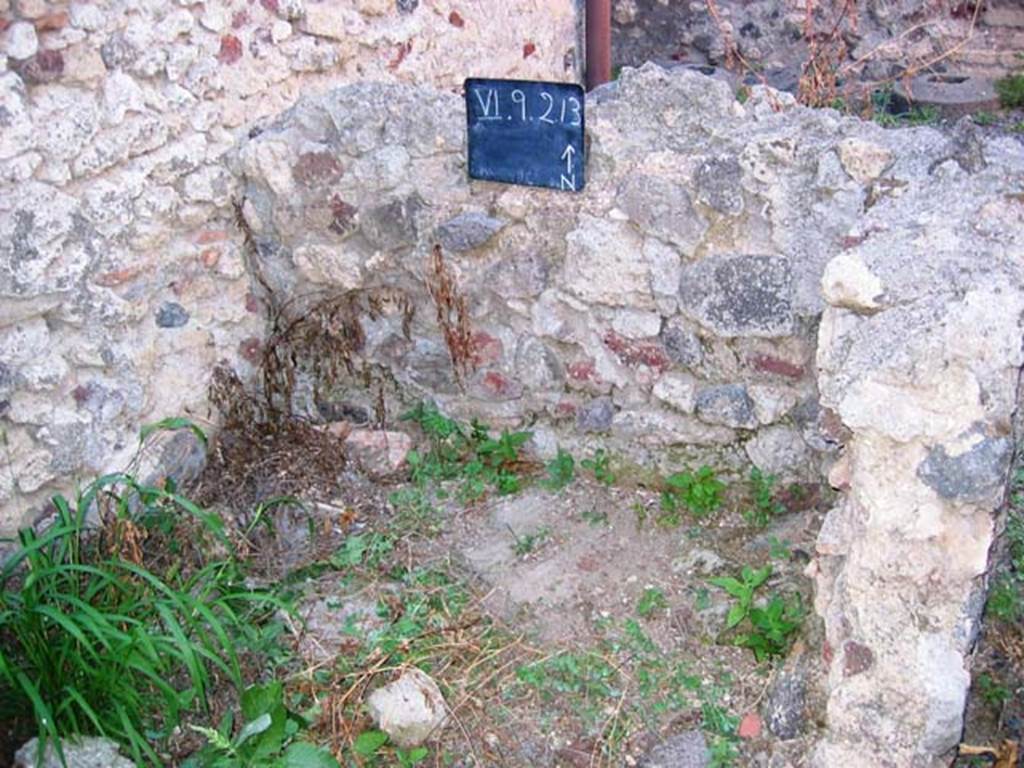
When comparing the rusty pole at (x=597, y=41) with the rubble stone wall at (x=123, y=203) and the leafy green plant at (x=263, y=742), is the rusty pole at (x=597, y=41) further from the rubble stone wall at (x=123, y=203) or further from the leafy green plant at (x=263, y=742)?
the leafy green plant at (x=263, y=742)

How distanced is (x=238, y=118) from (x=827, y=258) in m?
1.68

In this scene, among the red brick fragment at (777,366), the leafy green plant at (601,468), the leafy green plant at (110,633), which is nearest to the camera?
the leafy green plant at (110,633)

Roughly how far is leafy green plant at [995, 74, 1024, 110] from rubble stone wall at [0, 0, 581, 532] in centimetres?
426

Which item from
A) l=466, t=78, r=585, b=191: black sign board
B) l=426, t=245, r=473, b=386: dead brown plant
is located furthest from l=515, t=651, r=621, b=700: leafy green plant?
l=466, t=78, r=585, b=191: black sign board

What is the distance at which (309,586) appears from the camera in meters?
3.11

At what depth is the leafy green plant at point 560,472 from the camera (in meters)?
3.45

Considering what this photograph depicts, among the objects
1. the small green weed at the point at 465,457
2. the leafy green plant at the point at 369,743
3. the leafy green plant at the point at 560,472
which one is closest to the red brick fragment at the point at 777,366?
the leafy green plant at the point at 560,472

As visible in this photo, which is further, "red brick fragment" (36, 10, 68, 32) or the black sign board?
the black sign board

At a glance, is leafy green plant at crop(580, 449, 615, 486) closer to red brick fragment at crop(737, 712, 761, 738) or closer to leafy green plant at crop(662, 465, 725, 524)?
leafy green plant at crop(662, 465, 725, 524)

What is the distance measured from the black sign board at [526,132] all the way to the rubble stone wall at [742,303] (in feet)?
0.17

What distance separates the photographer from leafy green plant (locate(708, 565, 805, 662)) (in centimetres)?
279

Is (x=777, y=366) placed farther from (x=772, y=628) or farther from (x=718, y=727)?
(x=718, y=727)

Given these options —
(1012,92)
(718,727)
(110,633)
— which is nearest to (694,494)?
(718,727)

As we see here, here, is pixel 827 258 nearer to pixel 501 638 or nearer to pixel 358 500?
pixel 501 638
